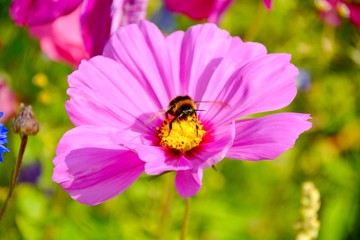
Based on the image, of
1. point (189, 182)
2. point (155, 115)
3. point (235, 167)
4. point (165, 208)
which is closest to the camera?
point (189, 182)

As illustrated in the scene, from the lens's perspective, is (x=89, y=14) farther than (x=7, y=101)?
No

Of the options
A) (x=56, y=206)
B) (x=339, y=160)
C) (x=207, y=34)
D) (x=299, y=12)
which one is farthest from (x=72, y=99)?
(x=339, y=160)

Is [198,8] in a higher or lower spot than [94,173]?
higher

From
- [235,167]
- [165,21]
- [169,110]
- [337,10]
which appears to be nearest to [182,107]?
[169,110]

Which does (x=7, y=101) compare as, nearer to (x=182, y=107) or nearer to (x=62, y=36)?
(x=62, y=36)

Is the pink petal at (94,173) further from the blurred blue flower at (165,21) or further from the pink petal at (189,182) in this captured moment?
the blurred blue flower at (165,21)

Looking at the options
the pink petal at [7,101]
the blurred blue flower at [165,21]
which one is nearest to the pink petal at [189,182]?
the pink petal at [7,101]

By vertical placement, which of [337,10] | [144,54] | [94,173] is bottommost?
[94,173]
